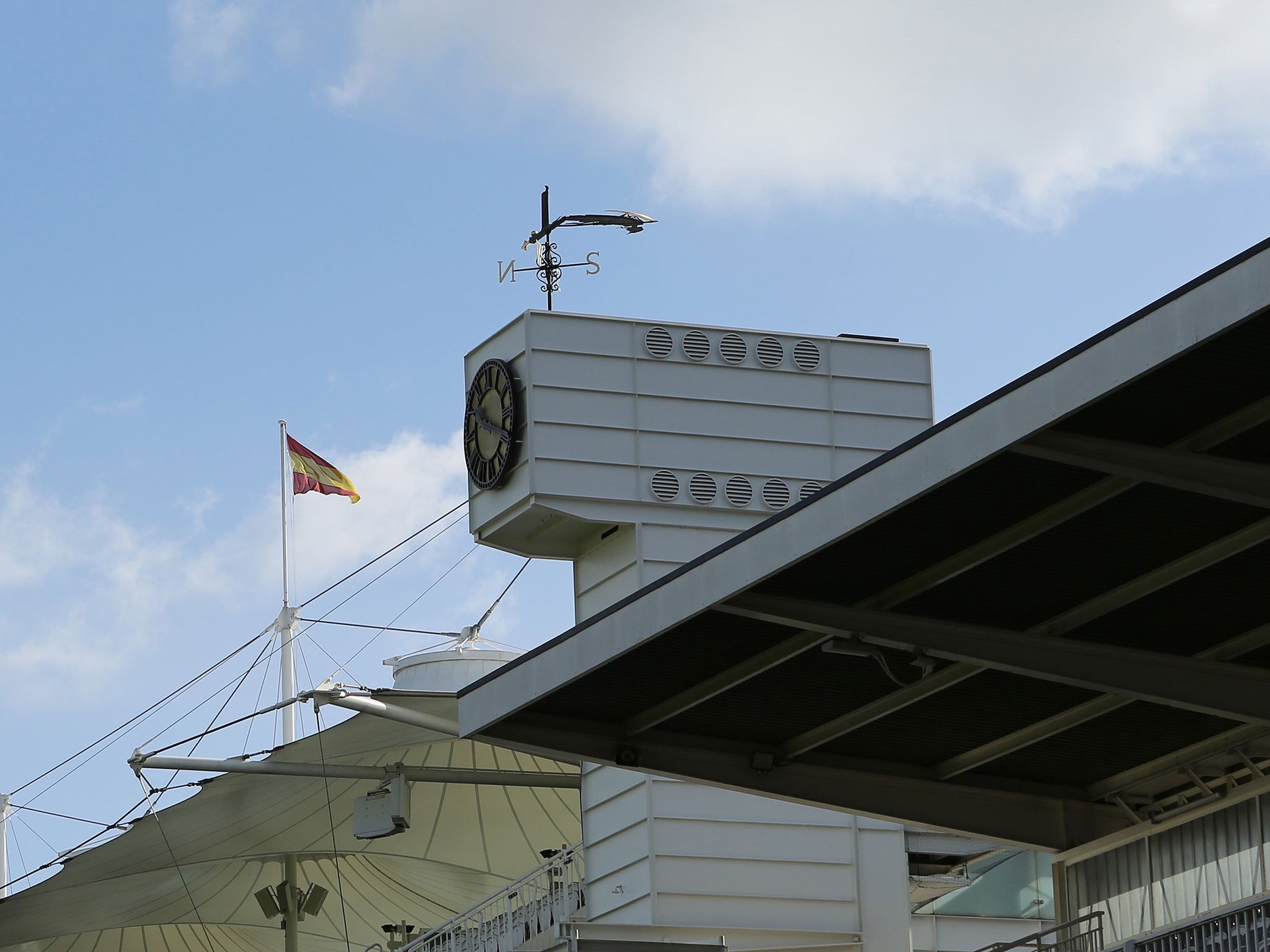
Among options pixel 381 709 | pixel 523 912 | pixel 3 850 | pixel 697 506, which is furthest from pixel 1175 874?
pixel 3 850

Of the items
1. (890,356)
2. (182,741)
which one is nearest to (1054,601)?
(890,356)

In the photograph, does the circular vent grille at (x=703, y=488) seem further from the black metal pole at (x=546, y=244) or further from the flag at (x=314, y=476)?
the flag at (x=314, y=476)

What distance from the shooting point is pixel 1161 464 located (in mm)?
13133

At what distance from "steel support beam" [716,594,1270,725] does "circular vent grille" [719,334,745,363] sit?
1299 cm

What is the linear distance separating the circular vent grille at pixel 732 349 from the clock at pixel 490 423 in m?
2.99

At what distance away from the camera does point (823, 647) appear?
51.7ft

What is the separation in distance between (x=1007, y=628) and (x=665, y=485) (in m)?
12.3

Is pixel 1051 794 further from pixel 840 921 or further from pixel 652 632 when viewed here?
pixel 840 921

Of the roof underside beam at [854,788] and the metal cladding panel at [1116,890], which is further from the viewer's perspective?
the metal cladding panel at [1116,890]

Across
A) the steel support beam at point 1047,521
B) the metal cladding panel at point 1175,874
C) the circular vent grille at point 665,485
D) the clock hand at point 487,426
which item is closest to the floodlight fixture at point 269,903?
the clock hand at point 487,426

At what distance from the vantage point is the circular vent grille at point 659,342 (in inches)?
1128

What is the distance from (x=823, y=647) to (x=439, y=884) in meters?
29.0

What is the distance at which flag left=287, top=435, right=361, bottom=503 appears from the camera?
4734cm

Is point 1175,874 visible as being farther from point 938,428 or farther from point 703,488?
point 703,488
